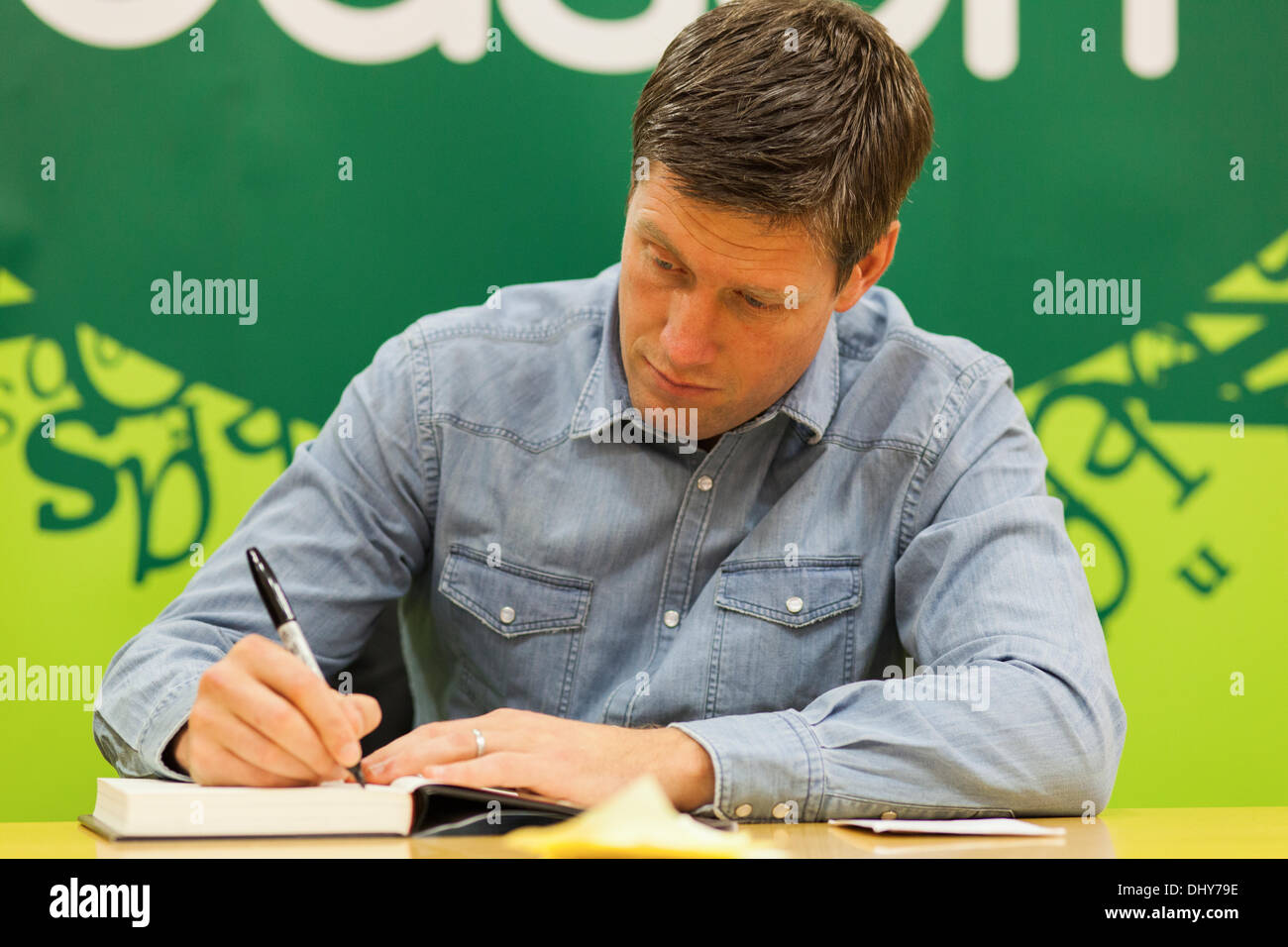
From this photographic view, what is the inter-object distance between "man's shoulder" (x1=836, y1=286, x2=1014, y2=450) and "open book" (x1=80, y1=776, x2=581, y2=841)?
0.81m

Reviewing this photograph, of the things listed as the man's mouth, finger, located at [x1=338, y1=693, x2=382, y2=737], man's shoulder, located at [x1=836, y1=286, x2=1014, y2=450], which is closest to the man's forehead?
the man's mouth

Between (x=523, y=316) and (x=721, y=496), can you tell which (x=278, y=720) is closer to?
(x=721, y=496)

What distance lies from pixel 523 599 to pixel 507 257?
0.70 metres

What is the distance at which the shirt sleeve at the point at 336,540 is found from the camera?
143 cm

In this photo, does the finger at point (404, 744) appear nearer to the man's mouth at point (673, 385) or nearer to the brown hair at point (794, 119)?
the man's mouth at point (673, 385)

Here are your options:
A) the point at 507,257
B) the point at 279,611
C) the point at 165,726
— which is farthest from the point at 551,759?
the point at 507,257

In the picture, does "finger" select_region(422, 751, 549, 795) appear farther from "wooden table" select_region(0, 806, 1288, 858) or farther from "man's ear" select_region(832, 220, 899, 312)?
"man's ear" select_region(832, 220, 899, 312)

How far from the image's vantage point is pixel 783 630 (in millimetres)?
1592

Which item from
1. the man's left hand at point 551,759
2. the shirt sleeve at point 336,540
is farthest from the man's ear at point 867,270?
the man's left hand at point 551,759

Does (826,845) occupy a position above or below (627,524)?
below

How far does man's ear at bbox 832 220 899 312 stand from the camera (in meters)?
1.64

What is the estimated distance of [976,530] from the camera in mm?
1478
